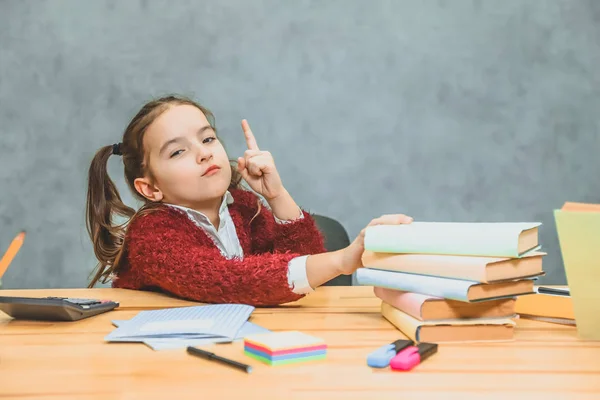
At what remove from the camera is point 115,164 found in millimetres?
2396

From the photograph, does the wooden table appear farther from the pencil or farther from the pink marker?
Answer: the pencil

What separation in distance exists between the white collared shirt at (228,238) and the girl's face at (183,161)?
0.05m

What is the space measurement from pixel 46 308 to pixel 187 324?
24cm

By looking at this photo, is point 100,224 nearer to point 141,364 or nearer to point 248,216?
point 248,216

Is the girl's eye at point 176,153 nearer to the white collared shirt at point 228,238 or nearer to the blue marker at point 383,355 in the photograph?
the white collared shirt at point 228,238

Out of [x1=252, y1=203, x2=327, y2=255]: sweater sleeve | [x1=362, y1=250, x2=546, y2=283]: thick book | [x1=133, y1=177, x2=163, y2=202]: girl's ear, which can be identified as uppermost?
[x1=133, y1=177, x2=163, y2=202]: girl's ear

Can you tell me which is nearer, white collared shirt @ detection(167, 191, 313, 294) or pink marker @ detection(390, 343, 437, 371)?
pink marker @ detection(390, 343, 437, 371)

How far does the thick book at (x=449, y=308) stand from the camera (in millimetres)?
788

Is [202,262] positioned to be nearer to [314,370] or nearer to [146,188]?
[146,188]

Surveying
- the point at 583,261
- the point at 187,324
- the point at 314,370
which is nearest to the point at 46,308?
the point at 187,324

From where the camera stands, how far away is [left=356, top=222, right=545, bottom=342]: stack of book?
2.55ft

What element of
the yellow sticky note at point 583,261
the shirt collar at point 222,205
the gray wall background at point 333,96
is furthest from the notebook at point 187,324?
the gray wall background at point 333,96

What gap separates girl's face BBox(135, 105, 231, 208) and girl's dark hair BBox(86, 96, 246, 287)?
0.03 metres

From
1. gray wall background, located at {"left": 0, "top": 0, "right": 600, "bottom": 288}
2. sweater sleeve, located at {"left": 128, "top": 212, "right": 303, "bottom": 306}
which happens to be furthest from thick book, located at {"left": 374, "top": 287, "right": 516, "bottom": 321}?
gray wall background, located at {"left": 0, "top": 0, "right": 600, "bottom": 288}
